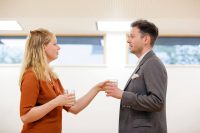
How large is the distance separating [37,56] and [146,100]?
30.4 inches

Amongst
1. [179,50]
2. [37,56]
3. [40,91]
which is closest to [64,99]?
[40,91]

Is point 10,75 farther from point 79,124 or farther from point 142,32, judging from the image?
point 142,32

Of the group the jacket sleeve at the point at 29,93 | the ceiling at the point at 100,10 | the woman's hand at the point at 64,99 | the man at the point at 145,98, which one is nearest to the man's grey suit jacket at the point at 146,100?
the man at the point at 145,98

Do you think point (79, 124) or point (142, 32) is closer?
point (142, 32)

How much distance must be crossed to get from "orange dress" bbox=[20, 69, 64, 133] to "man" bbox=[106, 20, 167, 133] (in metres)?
0.38

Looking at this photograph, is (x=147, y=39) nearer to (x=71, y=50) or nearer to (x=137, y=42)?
(x=137, y=42)

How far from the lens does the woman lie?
1.95m

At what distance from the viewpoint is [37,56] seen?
2.11 meters

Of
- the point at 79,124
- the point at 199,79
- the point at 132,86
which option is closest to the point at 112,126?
the point at 79,124

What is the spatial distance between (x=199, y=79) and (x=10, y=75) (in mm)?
2655

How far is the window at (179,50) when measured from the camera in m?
4.55

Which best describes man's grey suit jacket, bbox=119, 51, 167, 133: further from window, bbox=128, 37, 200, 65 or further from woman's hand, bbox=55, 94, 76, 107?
window, bbox=128, 37, 200, 65

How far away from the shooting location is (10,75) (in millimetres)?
4473

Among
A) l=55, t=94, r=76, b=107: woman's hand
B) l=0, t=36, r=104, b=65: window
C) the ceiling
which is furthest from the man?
l=0, t=36, r=104, b=65: window
